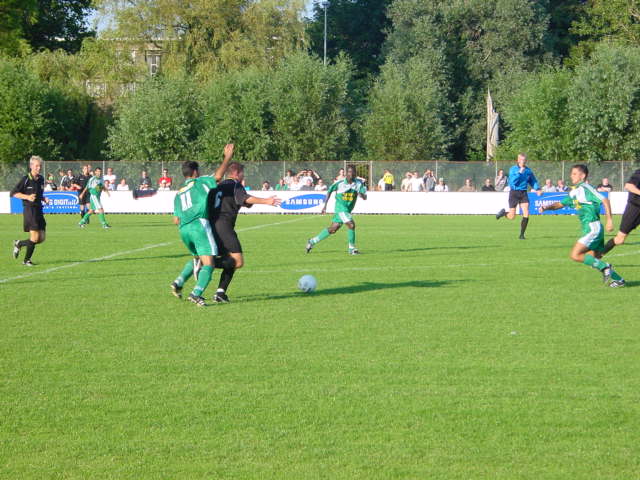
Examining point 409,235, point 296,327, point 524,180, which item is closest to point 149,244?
point 409,235

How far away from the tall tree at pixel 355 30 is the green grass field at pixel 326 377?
175 feet

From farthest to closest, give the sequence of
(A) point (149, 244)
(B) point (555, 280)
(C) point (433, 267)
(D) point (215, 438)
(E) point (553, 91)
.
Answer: (E) point (553, 91) → (A) point (149, 244) → (C) point (433, 267) → (B) point (555, 280) → (D) point (215, 438)

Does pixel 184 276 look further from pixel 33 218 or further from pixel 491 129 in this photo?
pixel 491 129

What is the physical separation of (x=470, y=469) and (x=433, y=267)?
1014 centimetres

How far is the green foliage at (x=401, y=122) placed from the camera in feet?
160

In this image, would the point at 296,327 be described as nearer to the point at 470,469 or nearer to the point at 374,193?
the point at 470,469

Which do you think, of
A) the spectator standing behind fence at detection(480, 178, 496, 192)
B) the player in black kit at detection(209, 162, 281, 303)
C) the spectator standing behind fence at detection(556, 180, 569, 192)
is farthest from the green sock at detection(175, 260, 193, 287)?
the spectator standing behind fence at detection(480, 178, 496, 192)

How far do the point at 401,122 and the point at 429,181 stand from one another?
11994 mm

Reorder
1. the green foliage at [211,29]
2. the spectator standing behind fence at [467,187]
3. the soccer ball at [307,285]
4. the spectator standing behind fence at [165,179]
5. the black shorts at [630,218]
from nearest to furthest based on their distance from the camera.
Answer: the soccer ball at [307,285]
the black shorts at [630,218]
the spectator standing behind fence at [165,179]
the spectator standing behind fence at [467,187]
the green foliage at [211,29]

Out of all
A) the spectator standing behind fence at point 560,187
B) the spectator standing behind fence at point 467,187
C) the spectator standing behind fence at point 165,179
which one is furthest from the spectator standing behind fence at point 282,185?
the spectator standing behind fence at point 560,187

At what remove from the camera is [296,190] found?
35.9 metres

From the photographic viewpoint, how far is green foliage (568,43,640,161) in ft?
139

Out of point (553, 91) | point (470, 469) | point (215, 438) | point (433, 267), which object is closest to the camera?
point (470, 469)

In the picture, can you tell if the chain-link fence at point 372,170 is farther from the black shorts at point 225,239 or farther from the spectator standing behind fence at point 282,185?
the black shorts at point 225,239
